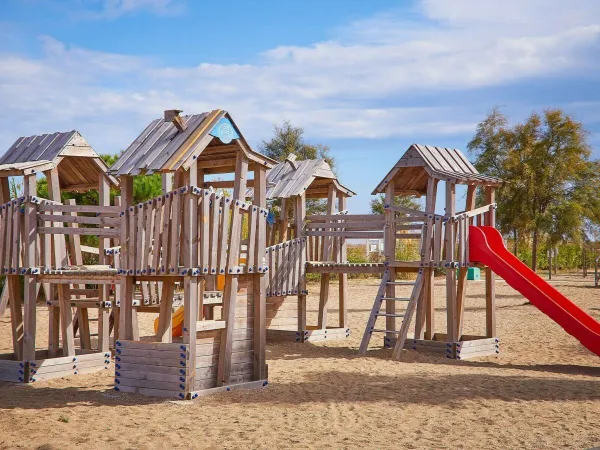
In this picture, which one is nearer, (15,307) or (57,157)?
(15,307)

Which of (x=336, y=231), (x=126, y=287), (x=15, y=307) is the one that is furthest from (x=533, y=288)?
(x=15, y=307)

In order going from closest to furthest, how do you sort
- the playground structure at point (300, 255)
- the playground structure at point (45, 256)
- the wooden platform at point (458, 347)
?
the playground structure at point (45, 256)
the wooden platform at point (458, 347)
the playground structure at point (300, 255)

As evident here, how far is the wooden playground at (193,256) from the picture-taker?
32.0ft

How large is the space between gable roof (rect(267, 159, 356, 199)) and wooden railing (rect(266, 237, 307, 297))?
105 centimetres

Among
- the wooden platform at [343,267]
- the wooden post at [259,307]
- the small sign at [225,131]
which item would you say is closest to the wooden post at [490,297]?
the wooden platform at [343,267]

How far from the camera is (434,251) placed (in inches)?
555

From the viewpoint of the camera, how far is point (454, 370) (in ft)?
40.0

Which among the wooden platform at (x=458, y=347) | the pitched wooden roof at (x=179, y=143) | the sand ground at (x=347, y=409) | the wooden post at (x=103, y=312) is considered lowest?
the sand ground at (x=347, y=409)

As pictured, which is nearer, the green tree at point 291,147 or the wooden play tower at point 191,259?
the wooden play tower at point 191,259

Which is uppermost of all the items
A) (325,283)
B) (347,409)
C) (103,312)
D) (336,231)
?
(336,231)

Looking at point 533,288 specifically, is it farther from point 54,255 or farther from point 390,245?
point 54,255

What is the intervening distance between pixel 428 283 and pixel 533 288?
2.13 meters

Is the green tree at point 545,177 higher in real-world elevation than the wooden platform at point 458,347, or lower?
higher

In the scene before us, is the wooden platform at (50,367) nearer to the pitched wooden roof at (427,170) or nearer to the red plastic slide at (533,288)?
the pitched wooden roof at (427,170)
